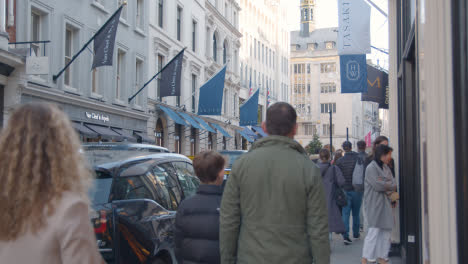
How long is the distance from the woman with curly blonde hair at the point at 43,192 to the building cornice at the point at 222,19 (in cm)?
3744

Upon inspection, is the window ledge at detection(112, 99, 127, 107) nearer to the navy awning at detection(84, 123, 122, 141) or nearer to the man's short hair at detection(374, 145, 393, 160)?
the navy awning at detection(84, 123, 122, 141)

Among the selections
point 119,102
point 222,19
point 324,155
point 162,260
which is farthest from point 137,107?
point 162,260

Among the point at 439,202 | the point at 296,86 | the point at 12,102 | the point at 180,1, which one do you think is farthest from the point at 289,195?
the point at 296,86

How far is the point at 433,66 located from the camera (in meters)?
3.16

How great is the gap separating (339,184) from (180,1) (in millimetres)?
26370

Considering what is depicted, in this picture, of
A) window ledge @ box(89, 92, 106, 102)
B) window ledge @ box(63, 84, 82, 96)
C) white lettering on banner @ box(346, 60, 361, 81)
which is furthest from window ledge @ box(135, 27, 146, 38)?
white lettering on banner @ box(346, 60, 361, 81)

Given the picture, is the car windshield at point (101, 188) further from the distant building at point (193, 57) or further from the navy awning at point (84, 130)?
the distant building at point (193, 57)

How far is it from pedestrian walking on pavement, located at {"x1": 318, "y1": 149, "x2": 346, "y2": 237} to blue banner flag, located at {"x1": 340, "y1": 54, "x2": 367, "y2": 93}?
197 inches

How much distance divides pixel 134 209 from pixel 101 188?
1.14 feet

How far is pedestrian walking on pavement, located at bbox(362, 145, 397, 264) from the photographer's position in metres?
7.32

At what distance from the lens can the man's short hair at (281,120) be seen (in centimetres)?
355

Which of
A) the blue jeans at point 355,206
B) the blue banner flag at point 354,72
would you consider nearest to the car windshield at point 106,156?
the blue jeans at point 355,206

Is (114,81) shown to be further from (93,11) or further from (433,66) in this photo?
(433,66)

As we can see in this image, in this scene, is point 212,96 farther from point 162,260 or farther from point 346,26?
point 162,260
